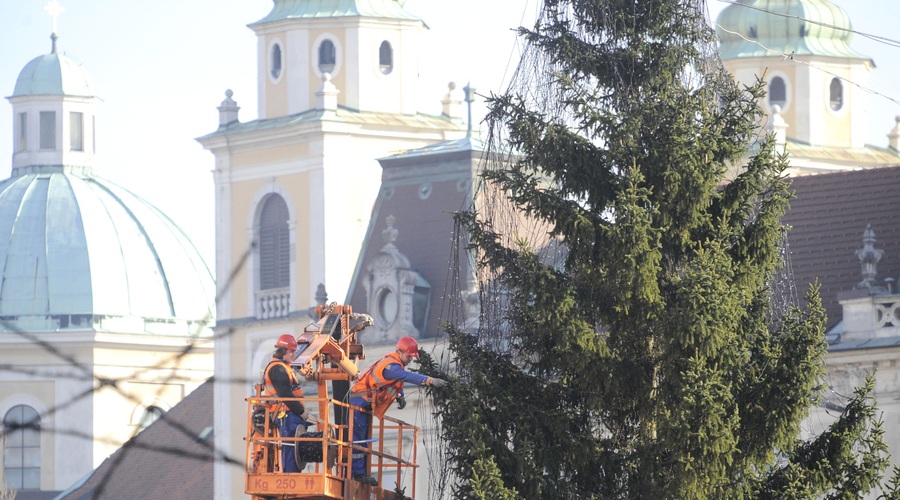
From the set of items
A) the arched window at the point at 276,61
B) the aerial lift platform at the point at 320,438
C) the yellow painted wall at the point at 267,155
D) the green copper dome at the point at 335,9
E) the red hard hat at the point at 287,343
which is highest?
the green copper dome at the point at 335,9

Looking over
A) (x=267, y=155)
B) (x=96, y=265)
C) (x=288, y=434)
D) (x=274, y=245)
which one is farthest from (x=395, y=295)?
(x=96, y=265)

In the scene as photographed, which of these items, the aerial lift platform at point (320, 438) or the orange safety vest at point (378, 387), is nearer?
the aerial lift platform at point (320, 438)

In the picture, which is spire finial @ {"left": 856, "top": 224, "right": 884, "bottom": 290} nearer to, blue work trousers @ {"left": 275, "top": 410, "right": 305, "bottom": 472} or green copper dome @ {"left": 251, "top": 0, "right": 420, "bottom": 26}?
blue work trousers @ {"left": 275, "top": 410, "right": 305, "bottom": 472}

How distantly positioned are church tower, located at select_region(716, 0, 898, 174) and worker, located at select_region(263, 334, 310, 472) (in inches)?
2058

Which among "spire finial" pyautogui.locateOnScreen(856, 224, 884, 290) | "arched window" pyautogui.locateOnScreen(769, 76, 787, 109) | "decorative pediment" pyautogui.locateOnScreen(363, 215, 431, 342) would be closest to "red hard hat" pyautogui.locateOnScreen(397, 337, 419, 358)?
"spire finial" pyautogui.locateOnScreen(856, 224, 884, 290)

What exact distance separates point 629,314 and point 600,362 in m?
0.67

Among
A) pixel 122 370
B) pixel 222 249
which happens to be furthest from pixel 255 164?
pixel 122 370

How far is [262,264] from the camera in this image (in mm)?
82375

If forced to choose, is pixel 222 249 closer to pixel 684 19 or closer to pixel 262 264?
pixel 262 264

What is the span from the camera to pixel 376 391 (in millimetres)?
30250

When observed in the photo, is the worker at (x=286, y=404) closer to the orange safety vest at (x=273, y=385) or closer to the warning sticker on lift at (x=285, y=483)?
the orange safety vest at (x=273, y=385)

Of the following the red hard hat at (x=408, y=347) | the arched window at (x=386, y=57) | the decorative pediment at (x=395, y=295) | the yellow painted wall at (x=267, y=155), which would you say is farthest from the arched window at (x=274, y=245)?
the red hard hat at (x=408, y=347)

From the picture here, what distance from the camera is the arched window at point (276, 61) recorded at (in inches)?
3278

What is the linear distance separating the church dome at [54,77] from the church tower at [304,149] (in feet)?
110
